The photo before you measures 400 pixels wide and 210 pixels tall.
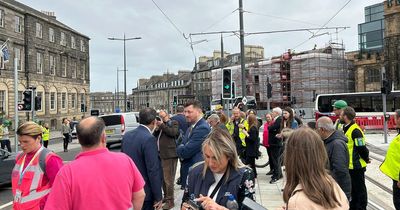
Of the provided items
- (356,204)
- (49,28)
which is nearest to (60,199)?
(356,204)

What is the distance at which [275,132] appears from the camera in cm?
952

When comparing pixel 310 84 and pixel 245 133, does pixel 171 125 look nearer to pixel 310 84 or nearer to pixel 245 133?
pixel 245 133

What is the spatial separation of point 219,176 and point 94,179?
917 mm

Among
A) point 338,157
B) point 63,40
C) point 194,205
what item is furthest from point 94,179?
point 63,40

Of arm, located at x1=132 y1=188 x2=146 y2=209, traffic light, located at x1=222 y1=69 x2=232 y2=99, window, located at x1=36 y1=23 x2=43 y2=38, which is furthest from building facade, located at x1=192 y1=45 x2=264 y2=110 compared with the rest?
arm, located at x1=132 y1=188 x2=146 y2=209

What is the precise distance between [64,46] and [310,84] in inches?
1302

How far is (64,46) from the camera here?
173ft

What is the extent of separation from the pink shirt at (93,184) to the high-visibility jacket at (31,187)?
1212mm

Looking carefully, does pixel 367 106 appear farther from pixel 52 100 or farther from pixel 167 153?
pixel 52 100

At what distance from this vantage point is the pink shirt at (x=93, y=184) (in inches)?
103

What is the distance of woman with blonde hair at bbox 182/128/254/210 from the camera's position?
287 cm

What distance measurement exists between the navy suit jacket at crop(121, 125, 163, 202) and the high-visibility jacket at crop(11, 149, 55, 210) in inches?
43.0

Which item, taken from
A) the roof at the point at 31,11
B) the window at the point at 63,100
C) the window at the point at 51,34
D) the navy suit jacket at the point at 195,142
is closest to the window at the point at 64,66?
the window at the point at 63,100

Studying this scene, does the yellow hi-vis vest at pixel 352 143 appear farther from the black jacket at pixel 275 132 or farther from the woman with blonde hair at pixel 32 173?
the woman with blonde hair at pixel 32 173
